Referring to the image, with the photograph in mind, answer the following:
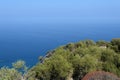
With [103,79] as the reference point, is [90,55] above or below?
above

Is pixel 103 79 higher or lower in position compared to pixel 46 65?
lower

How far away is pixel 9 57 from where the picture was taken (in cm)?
8944

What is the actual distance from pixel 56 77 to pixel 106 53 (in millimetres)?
6282

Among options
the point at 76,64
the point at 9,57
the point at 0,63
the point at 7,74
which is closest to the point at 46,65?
the point at 76,64

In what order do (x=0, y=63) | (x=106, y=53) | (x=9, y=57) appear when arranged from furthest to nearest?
(x=9, y=57) < (x=0, y=63) < (x=106, y=53)

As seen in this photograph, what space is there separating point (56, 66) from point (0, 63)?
171 ft

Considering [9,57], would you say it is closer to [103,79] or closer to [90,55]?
[90,55]

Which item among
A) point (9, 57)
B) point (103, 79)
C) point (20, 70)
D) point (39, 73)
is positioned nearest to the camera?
point (103, 79)

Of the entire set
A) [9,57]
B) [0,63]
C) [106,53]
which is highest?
[9,57]

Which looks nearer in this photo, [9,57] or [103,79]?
[103,79]

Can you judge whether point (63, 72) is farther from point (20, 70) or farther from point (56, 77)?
point (20, 70)

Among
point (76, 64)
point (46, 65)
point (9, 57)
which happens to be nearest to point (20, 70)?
point (46, 65)

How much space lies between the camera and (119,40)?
131ft

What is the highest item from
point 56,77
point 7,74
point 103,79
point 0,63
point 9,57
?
point 9,57
